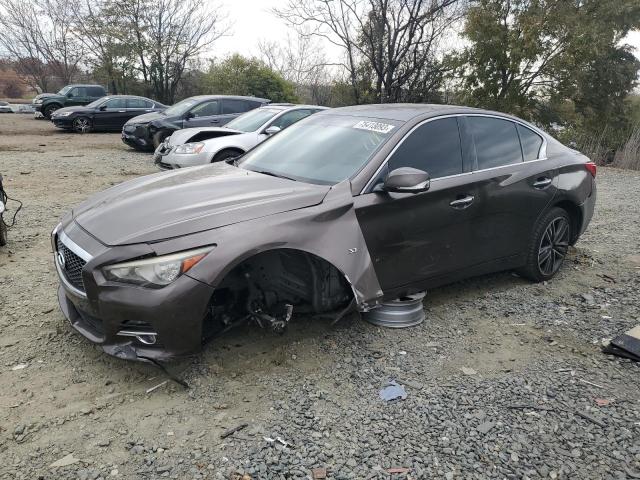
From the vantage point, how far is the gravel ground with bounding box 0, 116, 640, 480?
2340 mm

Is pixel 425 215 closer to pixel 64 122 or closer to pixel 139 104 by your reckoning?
pixel 139 104

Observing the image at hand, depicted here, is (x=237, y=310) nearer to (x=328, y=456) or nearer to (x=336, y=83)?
(x=328, y=456)

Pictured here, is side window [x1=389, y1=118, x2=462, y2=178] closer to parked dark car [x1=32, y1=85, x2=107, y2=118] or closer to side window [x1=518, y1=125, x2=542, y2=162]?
side window [x1=518, y1=125, x2=542, y2=162]

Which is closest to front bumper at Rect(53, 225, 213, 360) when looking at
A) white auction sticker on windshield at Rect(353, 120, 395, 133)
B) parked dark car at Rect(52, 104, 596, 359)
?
parked dark car at Rect(52, 104, 596, 359)

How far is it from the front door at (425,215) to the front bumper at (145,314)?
3.92 ft

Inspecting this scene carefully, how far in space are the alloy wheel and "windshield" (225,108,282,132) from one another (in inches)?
242

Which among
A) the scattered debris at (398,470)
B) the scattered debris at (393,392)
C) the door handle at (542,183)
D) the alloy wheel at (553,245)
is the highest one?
the door handle at (542,183)

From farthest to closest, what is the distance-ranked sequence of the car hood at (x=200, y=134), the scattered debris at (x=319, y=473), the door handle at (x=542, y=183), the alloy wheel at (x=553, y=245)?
the car hood at (x=200, y=134) < the alloy wheel at (x=553, y=245) < the door handle at (x=542, y=183) < the scattered debris at (x=319, y=473)

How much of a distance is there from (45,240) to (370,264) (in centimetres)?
395

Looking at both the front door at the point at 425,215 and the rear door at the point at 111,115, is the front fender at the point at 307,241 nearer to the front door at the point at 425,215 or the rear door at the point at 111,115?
the front door at the point at 425,215

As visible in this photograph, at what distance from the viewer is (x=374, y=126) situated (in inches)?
145

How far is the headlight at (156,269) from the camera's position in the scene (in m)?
2.63

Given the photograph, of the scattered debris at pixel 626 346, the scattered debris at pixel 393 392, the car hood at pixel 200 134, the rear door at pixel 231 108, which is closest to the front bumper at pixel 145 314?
the scattered debris at pixel 393 392

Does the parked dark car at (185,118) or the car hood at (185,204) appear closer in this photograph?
the car hood at (185,204)
